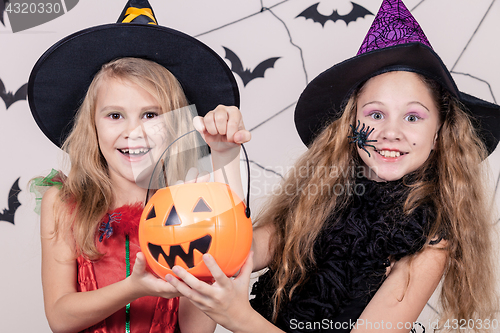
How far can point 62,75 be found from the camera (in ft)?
6.36

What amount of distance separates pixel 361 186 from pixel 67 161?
1.48m

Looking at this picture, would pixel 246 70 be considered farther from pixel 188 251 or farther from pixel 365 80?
pixel 188 251

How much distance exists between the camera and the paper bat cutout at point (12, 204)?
2.99m

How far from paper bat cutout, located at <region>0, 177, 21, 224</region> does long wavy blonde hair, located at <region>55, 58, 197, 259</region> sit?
1.21m

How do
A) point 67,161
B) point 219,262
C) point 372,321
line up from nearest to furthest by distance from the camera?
point 219,262 → point 372,321 → point 67,161

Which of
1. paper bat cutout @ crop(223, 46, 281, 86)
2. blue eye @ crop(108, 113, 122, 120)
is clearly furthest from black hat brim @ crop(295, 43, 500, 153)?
paper bat cutout @ crop(223, 46, 281, 86)

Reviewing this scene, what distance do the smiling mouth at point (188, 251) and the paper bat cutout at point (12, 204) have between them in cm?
211

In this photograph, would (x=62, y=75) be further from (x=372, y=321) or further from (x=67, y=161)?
(x=372, y=321)

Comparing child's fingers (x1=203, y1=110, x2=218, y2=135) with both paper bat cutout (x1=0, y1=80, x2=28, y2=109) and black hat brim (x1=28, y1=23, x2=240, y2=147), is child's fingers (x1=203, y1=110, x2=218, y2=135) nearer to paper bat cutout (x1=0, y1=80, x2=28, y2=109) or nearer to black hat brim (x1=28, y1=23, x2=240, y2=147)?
→ black hat brim (x1=28, y1=23, x2=240, y2=147)

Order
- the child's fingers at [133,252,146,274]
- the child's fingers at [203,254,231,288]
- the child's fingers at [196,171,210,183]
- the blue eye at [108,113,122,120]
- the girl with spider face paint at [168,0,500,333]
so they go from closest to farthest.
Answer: the child's fingers at [203,254,231,288] < the child's fingers at [133,252,146,274] < the child's fingers at [196,171,210,183] < the girl with spider face paint at [168,0,500,333] < the blue eye at [108,113,122,120]

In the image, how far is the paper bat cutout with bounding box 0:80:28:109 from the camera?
292 cm

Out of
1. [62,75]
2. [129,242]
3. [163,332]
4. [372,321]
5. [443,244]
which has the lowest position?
[163,332]

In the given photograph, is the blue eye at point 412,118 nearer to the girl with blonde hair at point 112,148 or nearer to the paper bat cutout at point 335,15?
the girl with blonde hair at point 112,148

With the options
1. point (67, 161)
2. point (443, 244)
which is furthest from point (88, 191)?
point (443, 244)
